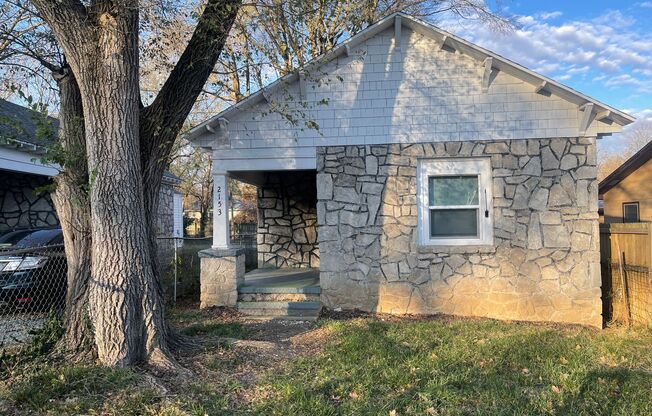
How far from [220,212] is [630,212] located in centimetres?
1224

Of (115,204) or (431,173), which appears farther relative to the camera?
(431,173)

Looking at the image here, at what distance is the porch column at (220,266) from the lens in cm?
796

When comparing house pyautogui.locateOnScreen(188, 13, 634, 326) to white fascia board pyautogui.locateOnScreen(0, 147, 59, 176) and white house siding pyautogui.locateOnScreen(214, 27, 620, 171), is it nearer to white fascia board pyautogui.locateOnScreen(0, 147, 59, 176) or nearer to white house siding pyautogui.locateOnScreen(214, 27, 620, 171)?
white house siding pyautogui.locateOnScreen(214, 27, 620, 171)

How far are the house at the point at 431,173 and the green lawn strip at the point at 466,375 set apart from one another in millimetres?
1399

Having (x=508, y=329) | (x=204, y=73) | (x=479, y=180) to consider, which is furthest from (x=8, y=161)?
(x=508, y=329)

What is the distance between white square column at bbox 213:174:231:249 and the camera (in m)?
8.05

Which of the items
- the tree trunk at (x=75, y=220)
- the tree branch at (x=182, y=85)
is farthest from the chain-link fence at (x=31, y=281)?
the tree branch at (x=182, y=85)

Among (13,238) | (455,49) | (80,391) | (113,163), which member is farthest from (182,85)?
(13,238)

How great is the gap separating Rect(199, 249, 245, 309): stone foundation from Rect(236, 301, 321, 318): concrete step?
30cm

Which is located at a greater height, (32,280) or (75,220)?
(75,220)

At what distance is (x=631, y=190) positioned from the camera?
44.8 ft

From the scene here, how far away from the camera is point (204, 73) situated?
5.16 meters

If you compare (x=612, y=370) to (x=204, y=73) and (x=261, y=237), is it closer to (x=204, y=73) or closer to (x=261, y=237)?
(x=204, y=73)

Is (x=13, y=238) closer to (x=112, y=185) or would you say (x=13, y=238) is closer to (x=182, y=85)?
(x=112, y=185)
